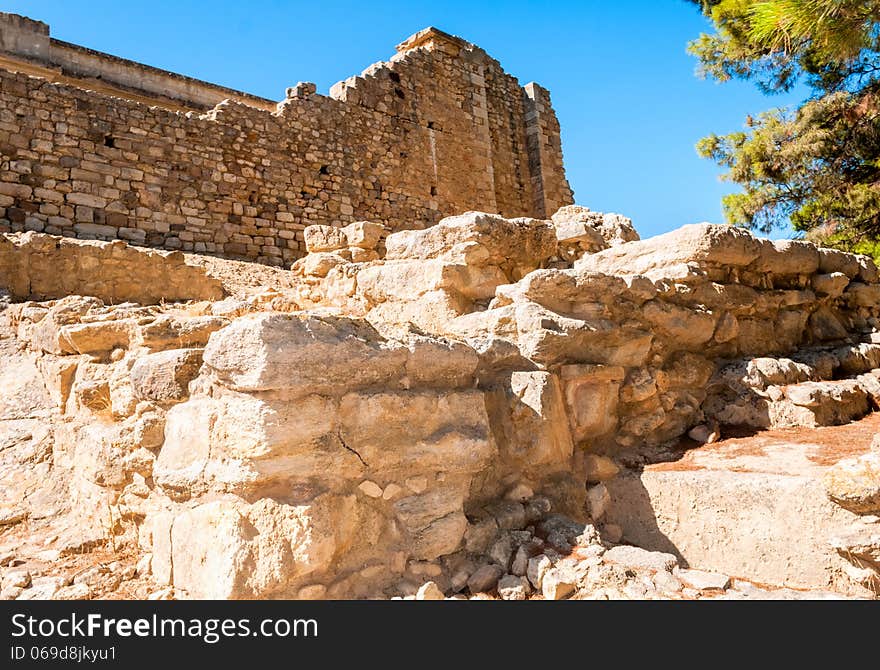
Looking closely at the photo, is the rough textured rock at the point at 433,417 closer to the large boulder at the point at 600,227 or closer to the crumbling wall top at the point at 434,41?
the large boulder at the point at 600,227

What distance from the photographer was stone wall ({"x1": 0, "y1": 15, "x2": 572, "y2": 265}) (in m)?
8.44

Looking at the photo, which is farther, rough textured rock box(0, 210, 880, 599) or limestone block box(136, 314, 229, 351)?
limestone block box(136, 314, 229, 351)

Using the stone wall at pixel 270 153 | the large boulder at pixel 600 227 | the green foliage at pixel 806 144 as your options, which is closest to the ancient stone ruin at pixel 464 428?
the large boulder at pixel 600 227

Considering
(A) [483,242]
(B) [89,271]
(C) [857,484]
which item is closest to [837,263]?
(A) [483,242]

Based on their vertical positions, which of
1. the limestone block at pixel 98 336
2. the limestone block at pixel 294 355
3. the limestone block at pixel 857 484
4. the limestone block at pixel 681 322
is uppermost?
the limestone block at pixel 98 336

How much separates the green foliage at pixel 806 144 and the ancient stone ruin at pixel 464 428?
627 centimetres

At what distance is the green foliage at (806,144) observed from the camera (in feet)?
33.1

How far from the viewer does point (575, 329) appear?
11.4 ft

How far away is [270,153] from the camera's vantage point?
10.5 m

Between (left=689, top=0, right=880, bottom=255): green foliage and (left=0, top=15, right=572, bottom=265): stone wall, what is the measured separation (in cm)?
482

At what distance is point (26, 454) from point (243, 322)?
6.25 ft

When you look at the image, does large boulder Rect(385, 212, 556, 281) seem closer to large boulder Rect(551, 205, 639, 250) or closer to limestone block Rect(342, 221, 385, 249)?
large boulder Rect(551, 205, 639, 250)

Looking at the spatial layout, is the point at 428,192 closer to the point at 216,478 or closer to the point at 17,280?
the point at 17,280

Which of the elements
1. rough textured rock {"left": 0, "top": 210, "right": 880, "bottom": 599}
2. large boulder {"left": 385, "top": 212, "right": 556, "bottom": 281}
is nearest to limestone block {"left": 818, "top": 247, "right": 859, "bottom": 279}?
rough textured rock {"left": 0, "top": 210, "right": 880, "bottom": 599}
